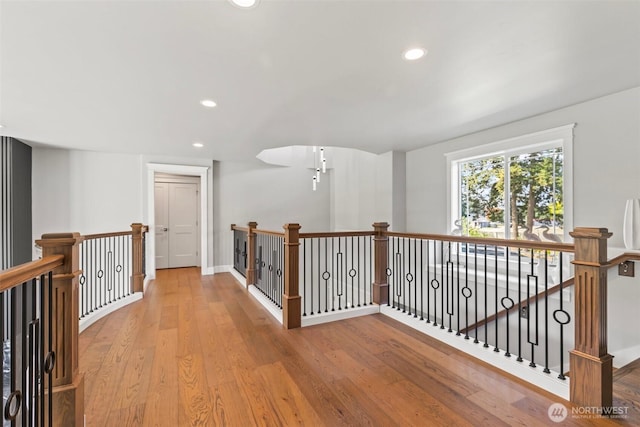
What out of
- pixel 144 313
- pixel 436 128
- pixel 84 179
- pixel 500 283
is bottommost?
pixel 144 313

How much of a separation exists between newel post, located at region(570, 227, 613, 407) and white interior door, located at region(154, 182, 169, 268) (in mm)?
6799

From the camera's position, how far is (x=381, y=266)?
12.1ft

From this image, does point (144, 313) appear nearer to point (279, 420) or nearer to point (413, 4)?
point (279, 420)

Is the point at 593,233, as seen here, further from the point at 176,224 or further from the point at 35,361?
the point at 176,224

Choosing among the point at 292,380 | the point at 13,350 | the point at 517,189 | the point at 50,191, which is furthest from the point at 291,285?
the point at 50,191

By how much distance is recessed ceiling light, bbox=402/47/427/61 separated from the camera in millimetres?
2131

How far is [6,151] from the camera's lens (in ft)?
14.1

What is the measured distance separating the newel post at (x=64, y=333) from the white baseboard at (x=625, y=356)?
13.7 feet

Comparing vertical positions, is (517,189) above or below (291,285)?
above

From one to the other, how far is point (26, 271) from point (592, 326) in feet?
9.60

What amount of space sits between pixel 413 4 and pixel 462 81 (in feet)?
3.87

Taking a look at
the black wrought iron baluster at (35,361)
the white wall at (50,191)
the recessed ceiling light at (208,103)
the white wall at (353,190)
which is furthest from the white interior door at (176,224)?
the black wrought iron baluster at (35,361)

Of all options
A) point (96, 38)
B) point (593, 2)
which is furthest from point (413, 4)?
point (96, 38)

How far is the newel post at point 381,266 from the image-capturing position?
12.1 ft
